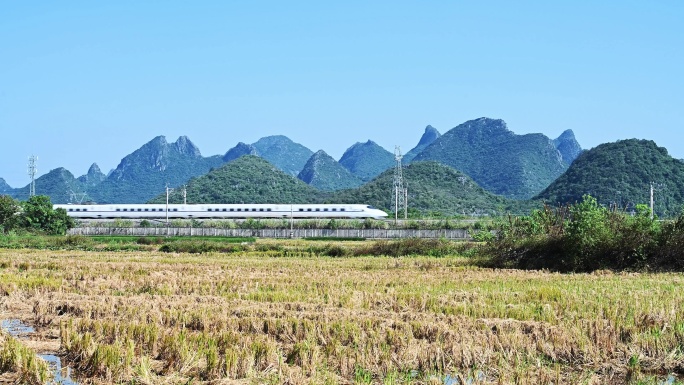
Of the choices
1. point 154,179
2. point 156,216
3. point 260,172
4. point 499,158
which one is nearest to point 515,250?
point 156,216

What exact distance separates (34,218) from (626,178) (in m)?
59.8

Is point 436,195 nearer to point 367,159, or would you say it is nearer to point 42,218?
point 42,218

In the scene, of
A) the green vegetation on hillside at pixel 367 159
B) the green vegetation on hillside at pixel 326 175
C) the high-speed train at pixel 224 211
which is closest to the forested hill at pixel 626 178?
the high-speed train at pixel 224 211

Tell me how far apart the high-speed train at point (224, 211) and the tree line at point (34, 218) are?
1414 cm

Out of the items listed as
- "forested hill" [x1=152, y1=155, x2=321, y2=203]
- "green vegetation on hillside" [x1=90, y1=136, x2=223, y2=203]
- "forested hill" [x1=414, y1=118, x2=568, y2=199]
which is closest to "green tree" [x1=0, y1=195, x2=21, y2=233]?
"forested hill" [x1=152, y1=155, x2=321, y2=203]

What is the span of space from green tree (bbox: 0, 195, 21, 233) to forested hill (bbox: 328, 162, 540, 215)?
4729 centimetres

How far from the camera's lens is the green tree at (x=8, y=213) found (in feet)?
163

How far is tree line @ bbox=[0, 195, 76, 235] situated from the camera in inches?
1949

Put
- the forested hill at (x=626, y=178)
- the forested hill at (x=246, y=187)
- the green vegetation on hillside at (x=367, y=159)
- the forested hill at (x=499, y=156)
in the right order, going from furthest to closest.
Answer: the green vegetation on hillside at (x=367, y=159), the forested hill at (x=499, y=156), the forested hill at (x=246, y=187), the forested hill at (x=626, y=178)

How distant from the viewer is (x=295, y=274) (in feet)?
63.1

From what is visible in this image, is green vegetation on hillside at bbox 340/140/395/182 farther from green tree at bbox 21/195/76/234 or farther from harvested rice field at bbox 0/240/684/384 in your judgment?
harvested rice field at bbox 0/240/684/384

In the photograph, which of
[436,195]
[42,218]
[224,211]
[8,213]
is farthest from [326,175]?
[42,218]

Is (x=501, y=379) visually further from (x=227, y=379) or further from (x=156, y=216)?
(x=156, y=216)

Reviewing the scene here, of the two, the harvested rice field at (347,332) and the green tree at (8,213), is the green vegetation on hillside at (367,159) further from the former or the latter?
the harvested rice field at (347,332)
